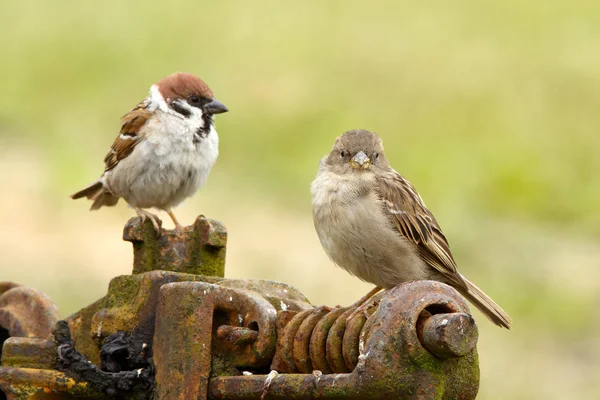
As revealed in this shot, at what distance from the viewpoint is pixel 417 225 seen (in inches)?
138

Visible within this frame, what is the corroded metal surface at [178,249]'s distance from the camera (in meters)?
2.33

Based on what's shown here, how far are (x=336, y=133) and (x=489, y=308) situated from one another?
7.08ft

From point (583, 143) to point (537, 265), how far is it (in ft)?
2.44

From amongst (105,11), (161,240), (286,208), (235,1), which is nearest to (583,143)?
(286,208)

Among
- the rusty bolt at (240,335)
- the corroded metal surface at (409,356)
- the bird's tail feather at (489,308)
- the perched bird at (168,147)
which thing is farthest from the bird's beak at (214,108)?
the corroded metal surface at (409,356)

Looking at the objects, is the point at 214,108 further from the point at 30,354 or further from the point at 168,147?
the point at 30,354

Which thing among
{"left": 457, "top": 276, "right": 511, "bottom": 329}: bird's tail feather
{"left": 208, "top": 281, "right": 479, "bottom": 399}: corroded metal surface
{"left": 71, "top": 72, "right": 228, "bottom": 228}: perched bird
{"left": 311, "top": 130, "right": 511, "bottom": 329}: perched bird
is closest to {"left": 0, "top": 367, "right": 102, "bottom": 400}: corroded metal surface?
{"left": 208, "top": 281, "right": 479, "bottom": 399}: corroded metal surface

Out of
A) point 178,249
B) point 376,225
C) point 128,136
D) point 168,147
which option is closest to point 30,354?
point 178,249

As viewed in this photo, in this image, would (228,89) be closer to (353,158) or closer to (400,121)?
(400,121)

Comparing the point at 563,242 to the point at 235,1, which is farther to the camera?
the point at 235,1

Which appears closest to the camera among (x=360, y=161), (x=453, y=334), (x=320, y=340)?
(x=453, y=334)

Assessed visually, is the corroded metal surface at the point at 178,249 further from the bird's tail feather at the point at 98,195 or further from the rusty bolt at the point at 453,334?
the bird's tail feather at the point at 98,195

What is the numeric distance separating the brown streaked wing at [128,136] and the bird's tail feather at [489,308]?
215 centimetres

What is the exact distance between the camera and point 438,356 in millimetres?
1740
